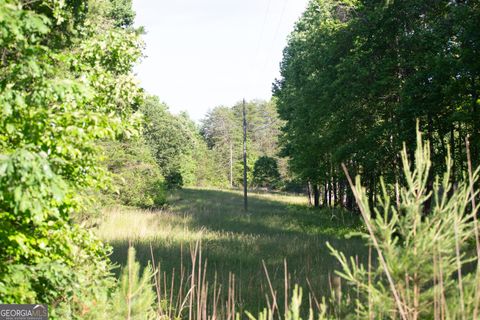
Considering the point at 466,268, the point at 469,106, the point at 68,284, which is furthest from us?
the point at 469,106

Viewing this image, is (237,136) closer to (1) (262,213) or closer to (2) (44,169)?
(1) (262,213)

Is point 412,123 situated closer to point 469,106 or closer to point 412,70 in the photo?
point 469,106

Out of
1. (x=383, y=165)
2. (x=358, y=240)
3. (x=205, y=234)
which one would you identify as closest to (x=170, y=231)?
(x=205, y=234)

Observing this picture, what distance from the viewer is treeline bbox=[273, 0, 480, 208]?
1127 centimetres

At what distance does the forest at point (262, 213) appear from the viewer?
2.50 meters

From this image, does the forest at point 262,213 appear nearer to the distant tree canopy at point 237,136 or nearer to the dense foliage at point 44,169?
the dense foliage at point 44,169

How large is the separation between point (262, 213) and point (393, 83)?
1112 centimetres

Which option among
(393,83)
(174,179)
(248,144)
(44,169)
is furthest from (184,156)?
(44,169)

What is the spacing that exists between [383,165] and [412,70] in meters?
3.73

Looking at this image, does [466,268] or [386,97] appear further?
[386,97]

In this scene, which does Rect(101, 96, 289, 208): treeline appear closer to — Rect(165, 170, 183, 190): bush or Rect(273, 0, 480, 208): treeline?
Rect(165, 170, 183, 190): bush

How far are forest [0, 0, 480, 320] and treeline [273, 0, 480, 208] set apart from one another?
0.25 feet

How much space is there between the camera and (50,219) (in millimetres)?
4312

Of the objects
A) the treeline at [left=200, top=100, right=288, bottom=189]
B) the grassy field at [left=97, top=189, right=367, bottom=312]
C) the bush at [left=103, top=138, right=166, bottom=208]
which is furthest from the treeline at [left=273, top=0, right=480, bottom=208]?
the treeline at [left=200, top=100, right=288, bottom=189]
